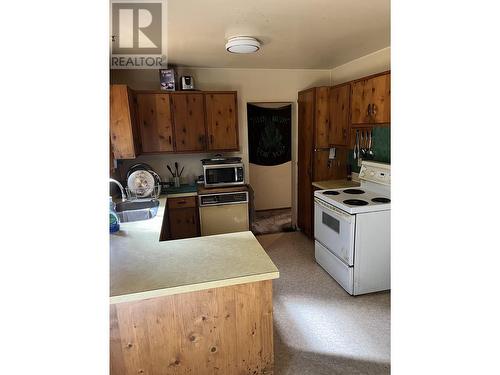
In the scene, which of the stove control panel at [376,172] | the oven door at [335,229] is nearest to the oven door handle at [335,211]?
the oven door at [335,229]

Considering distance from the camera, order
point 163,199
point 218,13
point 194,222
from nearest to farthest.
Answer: point 218,13 < point 163,199 < point 194,222

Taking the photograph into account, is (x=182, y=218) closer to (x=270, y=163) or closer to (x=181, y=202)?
(x=181, y=202)

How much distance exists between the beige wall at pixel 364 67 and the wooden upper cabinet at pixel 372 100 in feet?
1.24

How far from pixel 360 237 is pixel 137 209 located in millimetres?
2167

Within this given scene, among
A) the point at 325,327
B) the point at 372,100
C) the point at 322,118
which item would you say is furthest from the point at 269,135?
the point at 325,327

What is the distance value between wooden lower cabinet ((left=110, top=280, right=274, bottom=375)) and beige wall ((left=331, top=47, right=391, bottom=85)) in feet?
9.06

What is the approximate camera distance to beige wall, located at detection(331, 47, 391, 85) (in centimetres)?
315

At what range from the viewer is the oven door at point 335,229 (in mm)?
2704

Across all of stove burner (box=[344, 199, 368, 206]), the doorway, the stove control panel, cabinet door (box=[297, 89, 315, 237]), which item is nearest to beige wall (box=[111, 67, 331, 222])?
cabinet door (box=[297, 89, 315, 237])

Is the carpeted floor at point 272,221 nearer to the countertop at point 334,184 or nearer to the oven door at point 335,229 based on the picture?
the countertop at point 334,184
